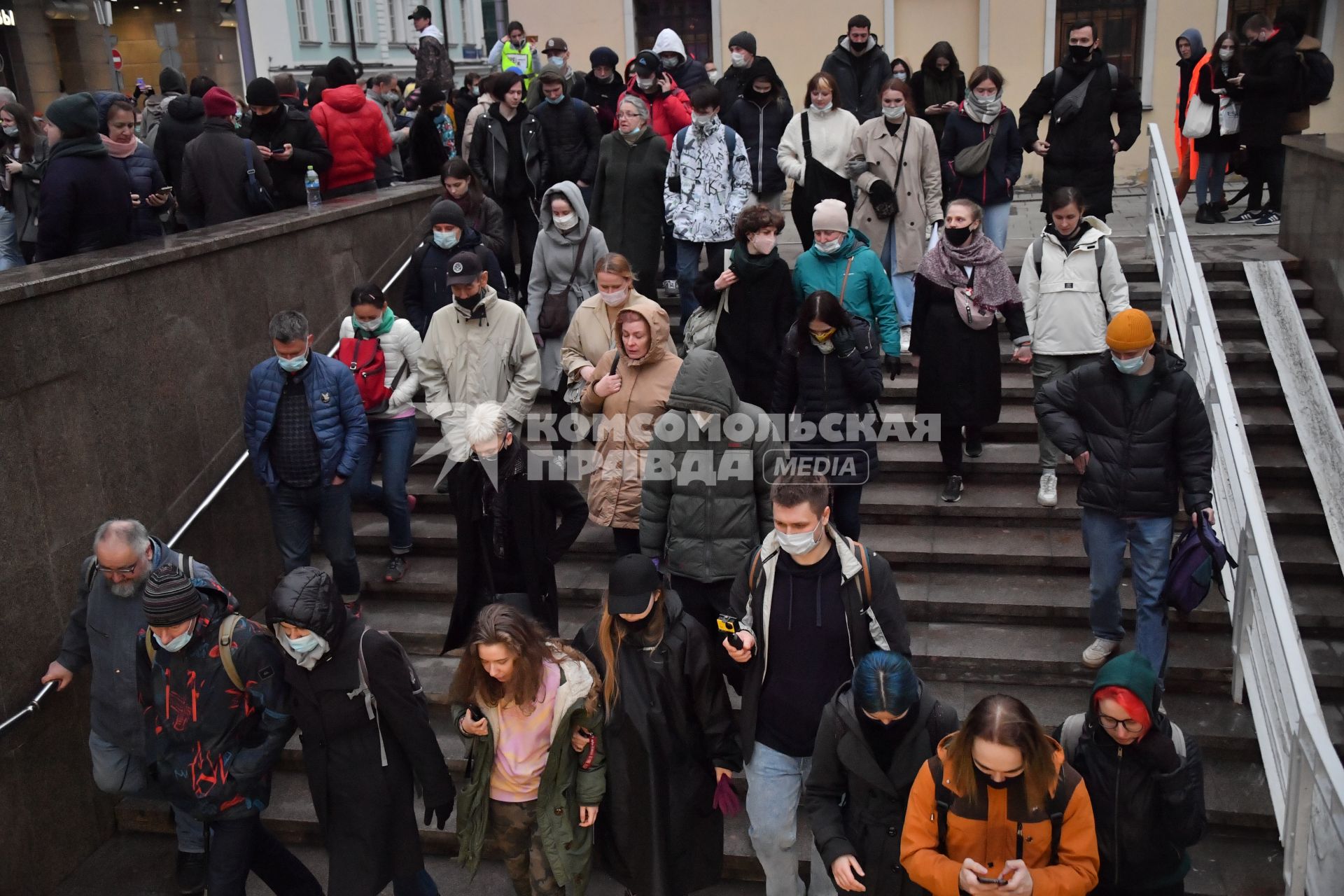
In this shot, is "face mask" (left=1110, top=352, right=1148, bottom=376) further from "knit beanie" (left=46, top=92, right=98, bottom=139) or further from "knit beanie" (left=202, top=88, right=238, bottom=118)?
"knit beanie" (left=202, top=88, right=238, bottom=118)

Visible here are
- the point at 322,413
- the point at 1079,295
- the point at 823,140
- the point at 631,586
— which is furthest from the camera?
the point at 823,140

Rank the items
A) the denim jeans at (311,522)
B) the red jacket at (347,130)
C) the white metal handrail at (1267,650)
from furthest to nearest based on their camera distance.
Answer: the red jacket at (347,130)
the denim jeans at (311,522)
the white metal handrail at (1267,650)

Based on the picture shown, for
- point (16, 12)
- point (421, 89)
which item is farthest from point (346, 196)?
point (16, 12)

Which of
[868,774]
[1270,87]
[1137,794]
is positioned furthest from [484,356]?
[1270,87]

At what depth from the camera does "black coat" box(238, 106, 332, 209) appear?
31.7ft

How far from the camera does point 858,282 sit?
718 centimetres

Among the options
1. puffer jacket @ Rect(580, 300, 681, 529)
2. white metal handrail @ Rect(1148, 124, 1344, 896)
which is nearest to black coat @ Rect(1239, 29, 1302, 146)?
white metal handrail @ Rect(1148, 124, 1344, 896)

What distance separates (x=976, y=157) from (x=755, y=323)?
9.67 feet

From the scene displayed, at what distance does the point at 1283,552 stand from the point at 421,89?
8.40m

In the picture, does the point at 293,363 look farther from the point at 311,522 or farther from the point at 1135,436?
the point at 1135,436

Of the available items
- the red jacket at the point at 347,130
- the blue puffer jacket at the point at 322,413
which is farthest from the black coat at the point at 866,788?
the red jacket at the point at 347,130

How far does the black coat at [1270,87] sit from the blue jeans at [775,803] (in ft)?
28.4

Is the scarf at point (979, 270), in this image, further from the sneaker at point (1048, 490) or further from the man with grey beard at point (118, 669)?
the man with grey beard at point (118, 669)

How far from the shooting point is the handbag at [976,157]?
9.20 m
